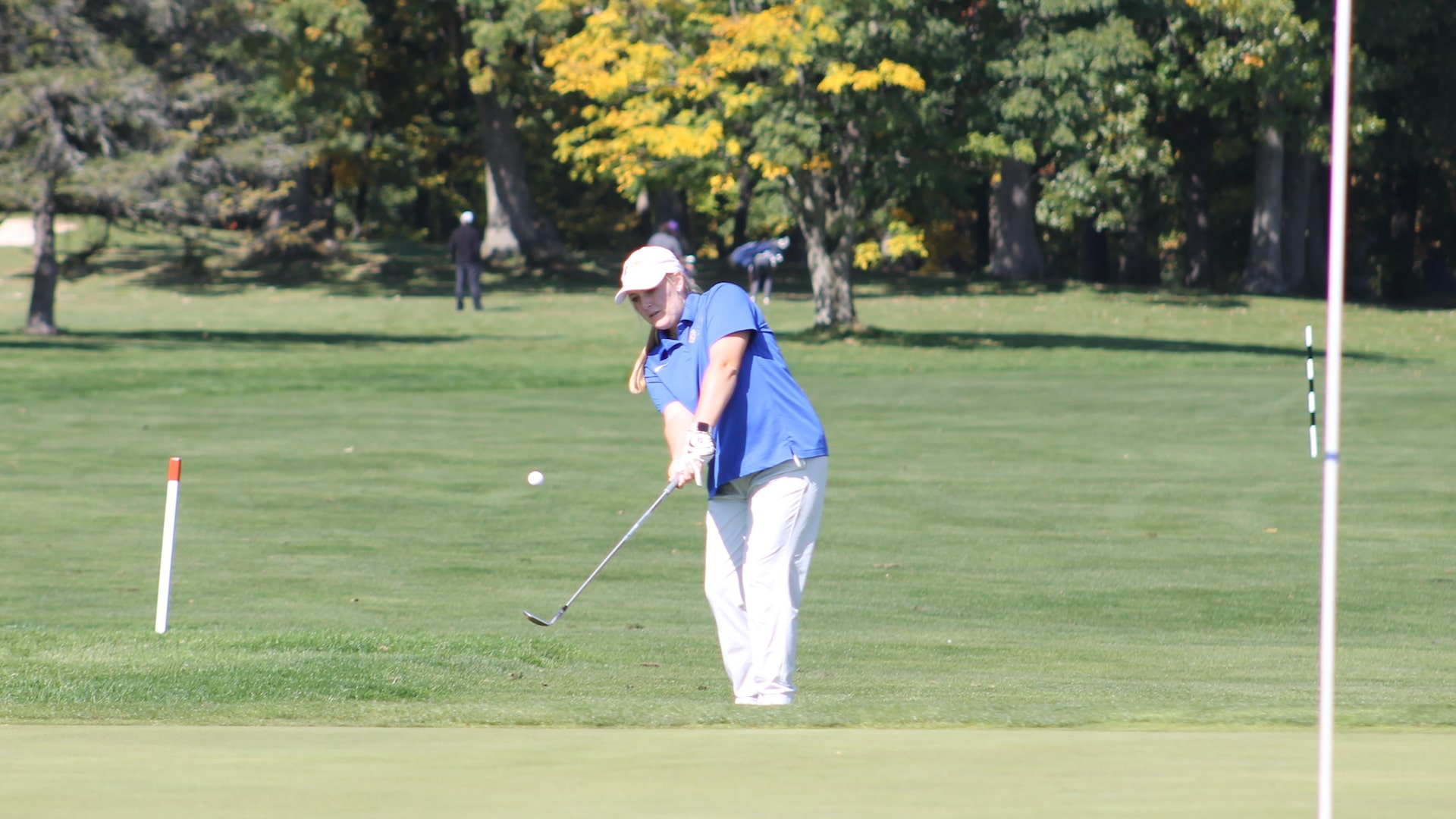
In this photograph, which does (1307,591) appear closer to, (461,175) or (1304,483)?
(1304,483)

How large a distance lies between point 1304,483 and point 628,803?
47.4 ft

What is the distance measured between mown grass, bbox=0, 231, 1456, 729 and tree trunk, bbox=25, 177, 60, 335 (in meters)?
2.13

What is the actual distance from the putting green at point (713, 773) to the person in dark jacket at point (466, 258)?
37934mm

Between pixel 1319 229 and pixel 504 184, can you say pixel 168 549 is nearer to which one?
pixel 504 184

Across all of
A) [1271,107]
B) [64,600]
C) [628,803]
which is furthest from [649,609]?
[1271,107]

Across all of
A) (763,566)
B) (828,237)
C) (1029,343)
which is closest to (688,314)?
(763,566)

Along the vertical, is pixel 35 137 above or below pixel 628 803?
above

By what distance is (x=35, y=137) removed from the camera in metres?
33.9

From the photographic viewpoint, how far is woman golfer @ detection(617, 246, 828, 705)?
7105 millimetres

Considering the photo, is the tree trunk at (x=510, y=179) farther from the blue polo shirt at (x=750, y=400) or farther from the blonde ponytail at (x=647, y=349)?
the blue polo shirt at (x=750, y=400)

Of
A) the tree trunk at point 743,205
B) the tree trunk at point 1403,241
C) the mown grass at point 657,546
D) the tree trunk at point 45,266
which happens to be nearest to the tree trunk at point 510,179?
the tree trunk at point 743,205

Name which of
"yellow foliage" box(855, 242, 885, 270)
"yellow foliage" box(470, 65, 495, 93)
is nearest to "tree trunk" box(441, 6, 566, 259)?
"yellow foliage" box(470, 65, 495, 93)

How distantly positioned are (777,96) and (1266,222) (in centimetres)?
2226

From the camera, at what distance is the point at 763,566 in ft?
24.0
